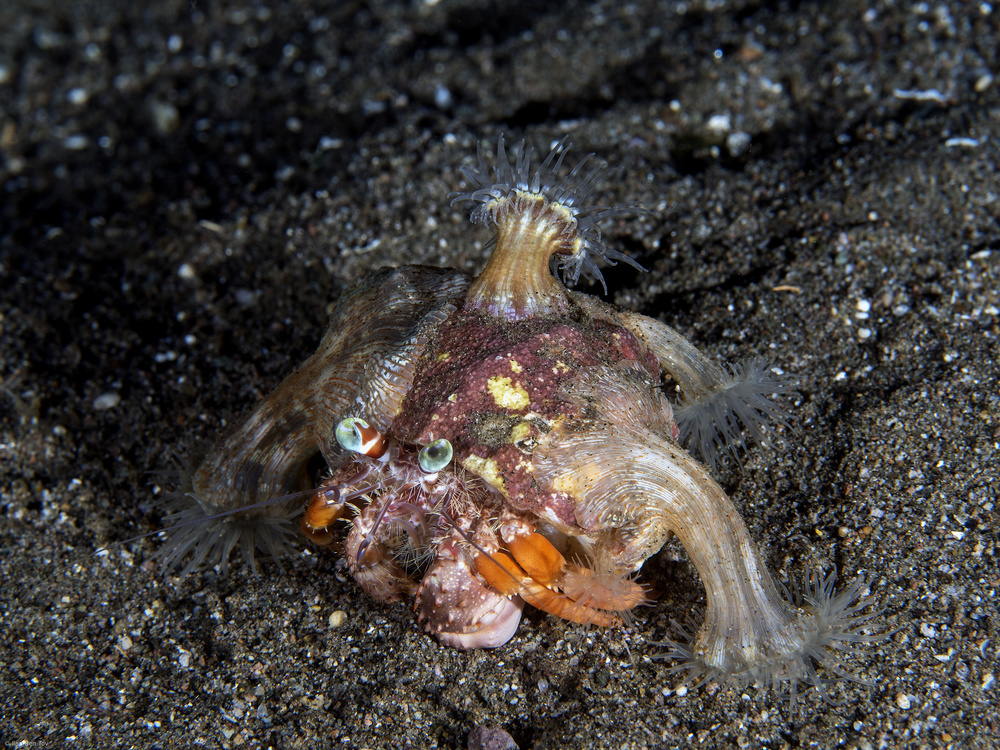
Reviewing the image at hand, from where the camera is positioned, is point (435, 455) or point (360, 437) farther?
point (360, 437)

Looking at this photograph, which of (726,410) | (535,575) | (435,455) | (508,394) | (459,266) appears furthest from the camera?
(459,266)

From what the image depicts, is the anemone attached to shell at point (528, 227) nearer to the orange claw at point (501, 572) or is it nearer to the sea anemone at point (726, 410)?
the sea anemone at point (726, 410)

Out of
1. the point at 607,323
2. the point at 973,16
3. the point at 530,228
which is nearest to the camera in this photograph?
the point at 530,228

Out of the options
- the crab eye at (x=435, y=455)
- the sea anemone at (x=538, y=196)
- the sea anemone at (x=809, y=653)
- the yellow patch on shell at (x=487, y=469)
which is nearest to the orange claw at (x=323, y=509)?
the crab eye at (x=435, y=455)

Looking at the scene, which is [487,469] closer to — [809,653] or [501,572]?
[501,572]

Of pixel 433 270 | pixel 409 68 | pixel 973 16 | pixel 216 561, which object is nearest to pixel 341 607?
pixel 216 561

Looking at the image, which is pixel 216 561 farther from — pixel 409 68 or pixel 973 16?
pixel 973 16

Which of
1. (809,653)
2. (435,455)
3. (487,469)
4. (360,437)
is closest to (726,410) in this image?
(809,653)
